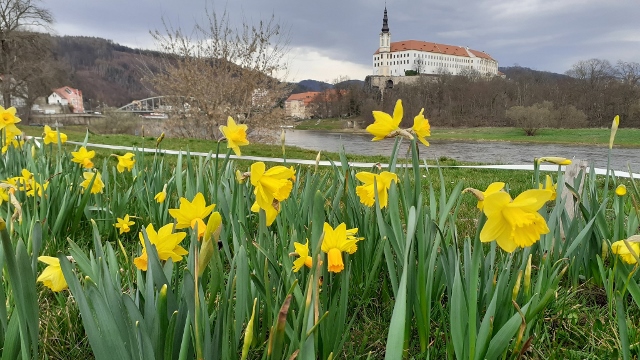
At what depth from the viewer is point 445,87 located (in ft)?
160

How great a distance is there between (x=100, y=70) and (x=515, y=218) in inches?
3873

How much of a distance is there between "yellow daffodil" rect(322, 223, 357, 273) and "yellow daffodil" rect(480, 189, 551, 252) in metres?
0.26

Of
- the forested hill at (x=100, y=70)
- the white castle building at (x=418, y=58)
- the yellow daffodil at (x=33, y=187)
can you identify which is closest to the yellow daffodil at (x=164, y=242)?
the yellow daffodil at (x=33, y=187)

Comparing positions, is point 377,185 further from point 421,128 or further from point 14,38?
point 14,38

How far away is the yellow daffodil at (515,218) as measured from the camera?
65cm

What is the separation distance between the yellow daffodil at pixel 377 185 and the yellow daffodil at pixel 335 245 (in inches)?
9.8

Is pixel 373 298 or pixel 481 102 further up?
pixel 481 102

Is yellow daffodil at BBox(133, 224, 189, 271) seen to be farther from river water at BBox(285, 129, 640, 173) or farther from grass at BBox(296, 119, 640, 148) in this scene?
grass at BBox(296, 119, 640, 148)

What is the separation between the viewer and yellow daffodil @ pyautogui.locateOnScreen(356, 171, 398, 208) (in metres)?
1.06

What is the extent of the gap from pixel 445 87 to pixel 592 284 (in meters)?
50.7

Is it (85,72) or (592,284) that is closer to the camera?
(592,284)

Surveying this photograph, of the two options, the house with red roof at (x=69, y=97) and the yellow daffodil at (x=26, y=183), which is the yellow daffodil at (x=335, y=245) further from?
the house with red roof at (x=69, y=97)

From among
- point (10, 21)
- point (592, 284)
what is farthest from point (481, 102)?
point (592, 284)

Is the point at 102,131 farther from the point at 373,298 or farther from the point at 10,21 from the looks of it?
the point at 373,298
